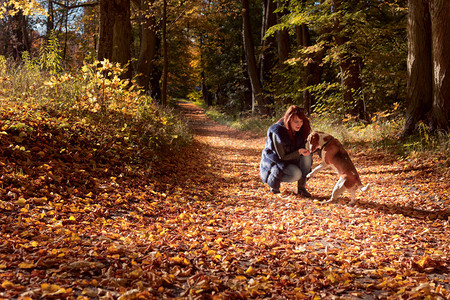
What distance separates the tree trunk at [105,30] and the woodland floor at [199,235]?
13.5ft

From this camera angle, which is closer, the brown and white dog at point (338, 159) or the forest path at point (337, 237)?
the forest path at point (337, 237)

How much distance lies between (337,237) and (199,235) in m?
1.74

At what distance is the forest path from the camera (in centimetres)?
A: 269

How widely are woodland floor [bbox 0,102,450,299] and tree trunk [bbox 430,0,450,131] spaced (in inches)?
72.4

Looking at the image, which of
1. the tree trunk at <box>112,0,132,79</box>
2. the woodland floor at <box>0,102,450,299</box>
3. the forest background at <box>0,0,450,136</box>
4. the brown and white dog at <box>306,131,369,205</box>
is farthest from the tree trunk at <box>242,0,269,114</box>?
the brown and white dog at <box>306,131,369,205</box>

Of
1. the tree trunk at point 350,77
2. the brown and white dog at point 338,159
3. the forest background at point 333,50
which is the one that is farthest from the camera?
the tree trunk at point 350,77

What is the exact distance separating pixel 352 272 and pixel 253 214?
2078 millimetres

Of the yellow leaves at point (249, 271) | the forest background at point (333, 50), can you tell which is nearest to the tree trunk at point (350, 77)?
the forest background at point (333, 50)

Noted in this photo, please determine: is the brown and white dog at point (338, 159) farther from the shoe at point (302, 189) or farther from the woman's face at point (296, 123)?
the shoe at point (302, 189)

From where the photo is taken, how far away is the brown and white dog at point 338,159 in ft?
14.4

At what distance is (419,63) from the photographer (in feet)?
24.9

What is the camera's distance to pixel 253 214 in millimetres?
4848

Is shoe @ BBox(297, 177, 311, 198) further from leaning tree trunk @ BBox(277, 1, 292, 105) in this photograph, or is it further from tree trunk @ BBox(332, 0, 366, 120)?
leaning tree trunk @ BBox(277, 1, 292, 105)

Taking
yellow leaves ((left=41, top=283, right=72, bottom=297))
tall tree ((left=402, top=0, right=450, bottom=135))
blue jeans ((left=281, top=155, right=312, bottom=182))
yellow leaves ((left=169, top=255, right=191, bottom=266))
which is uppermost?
tall tree ((left=402, top=0, right=450, bottom=135))
